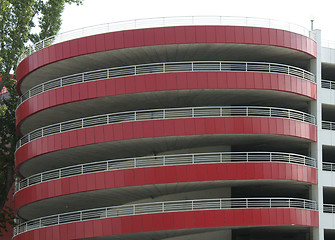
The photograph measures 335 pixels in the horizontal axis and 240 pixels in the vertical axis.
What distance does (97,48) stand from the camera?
52.6 m

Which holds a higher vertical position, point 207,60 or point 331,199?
point 207,60

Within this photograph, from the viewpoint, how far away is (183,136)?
49.5m

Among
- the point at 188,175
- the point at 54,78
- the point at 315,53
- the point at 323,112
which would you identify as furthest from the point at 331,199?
the point at 54,78

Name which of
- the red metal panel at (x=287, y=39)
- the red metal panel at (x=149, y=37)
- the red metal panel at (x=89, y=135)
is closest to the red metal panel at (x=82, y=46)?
the red metal panel at (x=149, y=37)

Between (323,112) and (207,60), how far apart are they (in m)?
9.98

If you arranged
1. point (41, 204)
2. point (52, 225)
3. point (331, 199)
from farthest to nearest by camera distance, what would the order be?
point (331, 199), point (41, 204), point (52, 225)

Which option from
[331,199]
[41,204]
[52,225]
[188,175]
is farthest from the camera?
[331,199]

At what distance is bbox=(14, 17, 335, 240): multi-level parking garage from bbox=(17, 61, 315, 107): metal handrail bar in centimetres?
16

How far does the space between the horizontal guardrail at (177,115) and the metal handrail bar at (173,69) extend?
2751mm

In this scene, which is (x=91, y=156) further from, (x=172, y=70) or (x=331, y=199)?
(x=331, y=199)

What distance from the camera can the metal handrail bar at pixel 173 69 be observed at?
52.4 m

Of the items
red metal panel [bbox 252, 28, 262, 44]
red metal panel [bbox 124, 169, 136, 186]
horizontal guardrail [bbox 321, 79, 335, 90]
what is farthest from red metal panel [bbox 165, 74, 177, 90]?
horizontal guardrail [bbox 321, 79, 335, 90]

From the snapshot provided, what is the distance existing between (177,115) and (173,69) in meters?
3.45

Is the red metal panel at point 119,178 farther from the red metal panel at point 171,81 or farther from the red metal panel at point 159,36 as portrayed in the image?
the red metal panel at point 159,36
